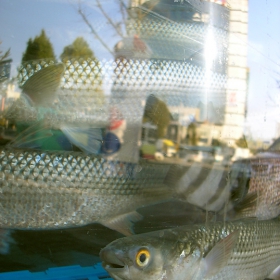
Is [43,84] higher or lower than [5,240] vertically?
higher

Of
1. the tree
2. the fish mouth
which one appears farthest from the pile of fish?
the tree

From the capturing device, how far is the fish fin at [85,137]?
1312mm

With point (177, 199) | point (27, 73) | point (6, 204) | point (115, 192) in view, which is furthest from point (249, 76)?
point (6, 204)

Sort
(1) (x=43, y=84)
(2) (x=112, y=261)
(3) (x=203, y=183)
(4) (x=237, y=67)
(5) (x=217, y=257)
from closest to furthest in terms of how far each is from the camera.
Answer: (2) (x=112, y=261) → (5) (x=217, y=257) → (1) (x=43, y=84) → (3) (x=203, y=183) → (4) (x=237, y=67)

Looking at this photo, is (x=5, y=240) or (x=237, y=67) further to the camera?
(x=237, y=67)

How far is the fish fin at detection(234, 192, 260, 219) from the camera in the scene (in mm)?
1455

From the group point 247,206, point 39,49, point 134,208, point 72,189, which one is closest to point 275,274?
point 247,206

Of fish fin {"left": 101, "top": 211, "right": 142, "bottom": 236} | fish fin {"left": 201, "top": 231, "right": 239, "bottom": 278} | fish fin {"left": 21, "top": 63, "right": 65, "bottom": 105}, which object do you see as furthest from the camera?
fish fin {"left": 101, "top": 211, "right": 142, "bottom": 236}

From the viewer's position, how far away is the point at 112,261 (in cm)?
101

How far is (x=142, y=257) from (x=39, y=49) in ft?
2.87

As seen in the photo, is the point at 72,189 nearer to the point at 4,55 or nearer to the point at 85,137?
the point at 85,137

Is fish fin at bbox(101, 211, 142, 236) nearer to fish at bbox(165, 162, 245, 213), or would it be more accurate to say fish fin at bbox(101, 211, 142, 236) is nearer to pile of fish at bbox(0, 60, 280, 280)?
pile of fish at bbox(0, 60, 280, 280)

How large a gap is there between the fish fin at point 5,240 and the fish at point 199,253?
0.46 meters

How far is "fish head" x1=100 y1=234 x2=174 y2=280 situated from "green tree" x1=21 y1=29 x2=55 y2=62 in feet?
2.54
